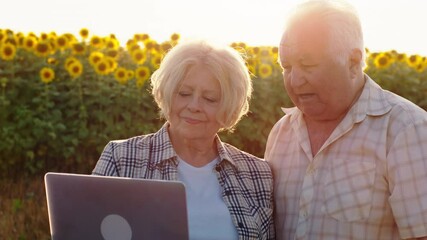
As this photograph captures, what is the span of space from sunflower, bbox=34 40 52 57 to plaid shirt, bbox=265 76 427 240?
434cm

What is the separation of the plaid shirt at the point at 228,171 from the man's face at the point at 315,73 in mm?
454

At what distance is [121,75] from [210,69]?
12.1 ft

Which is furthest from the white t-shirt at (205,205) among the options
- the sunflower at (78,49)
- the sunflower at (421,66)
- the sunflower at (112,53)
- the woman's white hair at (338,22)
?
the sunflower at (421,66)

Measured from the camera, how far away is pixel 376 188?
11.0ft

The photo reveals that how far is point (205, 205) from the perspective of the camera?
142 inches

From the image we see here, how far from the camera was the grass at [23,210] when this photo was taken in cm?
570

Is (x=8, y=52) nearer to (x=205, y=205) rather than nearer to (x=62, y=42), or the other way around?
(x=62, y=42)

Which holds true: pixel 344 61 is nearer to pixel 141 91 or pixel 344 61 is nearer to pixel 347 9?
pixel 347 9

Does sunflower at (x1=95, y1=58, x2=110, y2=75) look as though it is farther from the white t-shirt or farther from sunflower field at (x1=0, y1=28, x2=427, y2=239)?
the white t-shirt

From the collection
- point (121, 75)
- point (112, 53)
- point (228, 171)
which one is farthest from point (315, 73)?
point (112, 53)

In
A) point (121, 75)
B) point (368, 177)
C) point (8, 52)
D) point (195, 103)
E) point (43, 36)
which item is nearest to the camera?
point (368, 177)

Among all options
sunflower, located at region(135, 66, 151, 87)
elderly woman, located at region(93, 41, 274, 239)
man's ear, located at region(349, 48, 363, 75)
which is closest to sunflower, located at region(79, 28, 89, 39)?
sunflower, located at region(135, 66, 151, 87)

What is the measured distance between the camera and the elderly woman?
11.8 ft

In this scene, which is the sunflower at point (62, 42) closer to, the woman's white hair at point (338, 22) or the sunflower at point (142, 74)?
the sunflower at point (142, 74)
